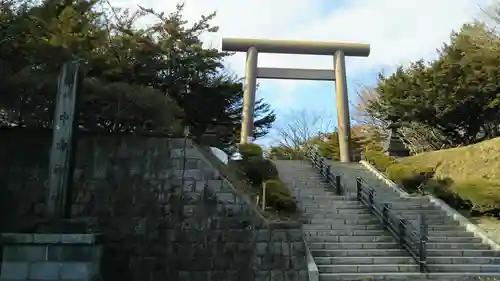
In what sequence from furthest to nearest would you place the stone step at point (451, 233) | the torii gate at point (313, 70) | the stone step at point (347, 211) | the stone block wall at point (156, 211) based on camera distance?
the torii gate at point (313, 70)
the stone step at point (347, 211)
the stone step at point (451, 233)
the stone block wall at point (156, 211)

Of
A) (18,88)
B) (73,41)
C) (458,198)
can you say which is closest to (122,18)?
(73,41)

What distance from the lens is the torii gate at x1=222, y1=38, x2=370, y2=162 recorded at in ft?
78.1

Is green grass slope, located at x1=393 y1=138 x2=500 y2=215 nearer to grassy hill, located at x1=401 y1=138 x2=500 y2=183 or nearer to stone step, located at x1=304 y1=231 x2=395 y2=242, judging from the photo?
grassy hill, located at x1=401 y1=138 x2=500 y2=183

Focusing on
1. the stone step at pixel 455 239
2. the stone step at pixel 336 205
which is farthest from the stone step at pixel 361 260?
the stone step at pixel 336 205

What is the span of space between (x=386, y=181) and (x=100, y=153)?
11706 millimetres

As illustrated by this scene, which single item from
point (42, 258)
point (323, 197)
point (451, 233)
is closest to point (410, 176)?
point (323, 197)

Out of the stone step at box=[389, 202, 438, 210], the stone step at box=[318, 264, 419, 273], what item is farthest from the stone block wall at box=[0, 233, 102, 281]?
the stone step at box=[389, 202, 438, 210]

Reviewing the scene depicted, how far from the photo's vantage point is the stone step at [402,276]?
10859 millimetres

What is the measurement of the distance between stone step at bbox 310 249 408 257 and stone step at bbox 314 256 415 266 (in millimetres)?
212

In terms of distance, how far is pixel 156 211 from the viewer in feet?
34.0

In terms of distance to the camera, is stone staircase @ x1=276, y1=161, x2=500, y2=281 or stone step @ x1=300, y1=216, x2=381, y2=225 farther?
stone step @ x1=300, y1=216, x2=381, y2=225

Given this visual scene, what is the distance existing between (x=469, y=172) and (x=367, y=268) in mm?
8630

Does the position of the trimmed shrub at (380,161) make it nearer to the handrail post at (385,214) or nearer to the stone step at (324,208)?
the stone step at (324,208)

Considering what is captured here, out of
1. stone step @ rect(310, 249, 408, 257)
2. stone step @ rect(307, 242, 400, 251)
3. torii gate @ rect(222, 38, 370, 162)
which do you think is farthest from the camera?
torii gate @ rect(222, 38, 370, 162)
